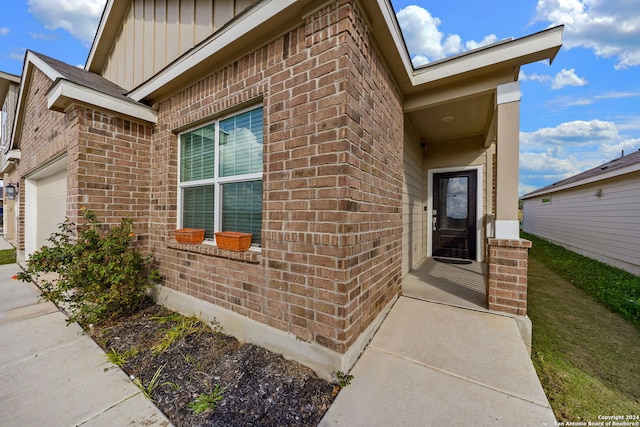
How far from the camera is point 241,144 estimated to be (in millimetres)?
2768

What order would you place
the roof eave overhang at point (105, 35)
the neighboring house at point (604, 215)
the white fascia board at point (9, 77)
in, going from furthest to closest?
the white fascia board at point (9, 77) → the neighboring house at point (604, 215) → the roof eave overhang at point (105, 35)

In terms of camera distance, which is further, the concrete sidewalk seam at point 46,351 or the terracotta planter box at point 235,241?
the terracotta planter box at point 235,241

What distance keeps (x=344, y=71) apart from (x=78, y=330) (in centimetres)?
396

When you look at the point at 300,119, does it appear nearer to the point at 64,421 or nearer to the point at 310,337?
the point at 310,337

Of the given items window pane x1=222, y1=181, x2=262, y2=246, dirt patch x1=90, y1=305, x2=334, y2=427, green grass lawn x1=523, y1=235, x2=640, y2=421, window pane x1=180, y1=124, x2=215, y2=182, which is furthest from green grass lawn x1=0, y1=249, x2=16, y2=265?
green grass lawn x1=523, y1=235, x2=640, y2=421

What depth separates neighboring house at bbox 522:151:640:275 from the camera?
620cm

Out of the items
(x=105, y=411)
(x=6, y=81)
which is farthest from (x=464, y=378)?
(x=6, y=81)

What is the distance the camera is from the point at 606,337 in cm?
287

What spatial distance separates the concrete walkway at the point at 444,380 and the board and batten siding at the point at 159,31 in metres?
3.95

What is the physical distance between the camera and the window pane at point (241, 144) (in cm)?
262

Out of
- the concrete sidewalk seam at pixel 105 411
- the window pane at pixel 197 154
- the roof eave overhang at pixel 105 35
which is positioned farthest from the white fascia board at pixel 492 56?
the roof eave overhang at pixel 105 35

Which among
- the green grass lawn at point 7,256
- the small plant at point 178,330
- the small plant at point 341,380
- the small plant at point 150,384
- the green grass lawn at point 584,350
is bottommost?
the green grass lawn at point 584,350

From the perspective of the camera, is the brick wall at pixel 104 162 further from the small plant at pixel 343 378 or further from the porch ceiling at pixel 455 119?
the porch ceiling at pixel 455 119

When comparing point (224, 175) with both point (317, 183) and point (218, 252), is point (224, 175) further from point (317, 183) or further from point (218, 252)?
point (317, 183)
